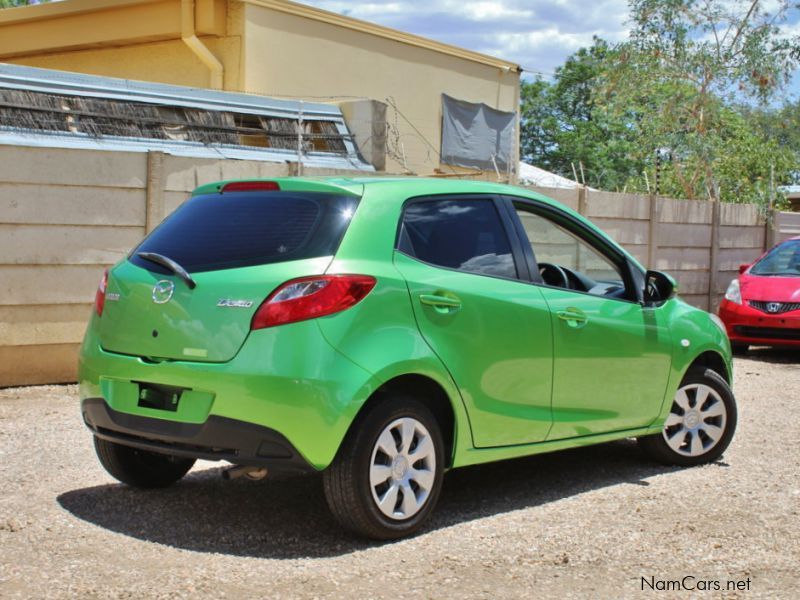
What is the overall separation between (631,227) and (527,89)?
4503 cm

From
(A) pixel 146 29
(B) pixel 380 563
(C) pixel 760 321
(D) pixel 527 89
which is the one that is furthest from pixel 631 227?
(D) pixel 527 89

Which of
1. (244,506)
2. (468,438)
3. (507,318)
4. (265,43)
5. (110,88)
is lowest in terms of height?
(244,506)

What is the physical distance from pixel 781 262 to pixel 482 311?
33.5ft

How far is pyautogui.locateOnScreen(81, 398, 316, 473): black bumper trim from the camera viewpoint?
473cm

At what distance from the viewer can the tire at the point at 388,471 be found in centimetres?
488

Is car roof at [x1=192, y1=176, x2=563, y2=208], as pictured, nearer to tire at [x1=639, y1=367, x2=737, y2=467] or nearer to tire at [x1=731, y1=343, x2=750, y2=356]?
tire at [x1=639, y1=367, x2=737, y2=467]

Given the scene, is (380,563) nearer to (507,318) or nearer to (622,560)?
(622,560)

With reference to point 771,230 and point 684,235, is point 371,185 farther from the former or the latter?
point 771,230

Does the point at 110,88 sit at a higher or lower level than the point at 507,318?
higher

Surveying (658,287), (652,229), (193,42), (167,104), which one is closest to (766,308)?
(652,229)

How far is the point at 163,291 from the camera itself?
505 cm

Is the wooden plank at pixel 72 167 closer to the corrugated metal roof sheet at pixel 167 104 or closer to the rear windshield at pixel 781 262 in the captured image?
the corrugated metal roof sheet at pixel 167 104

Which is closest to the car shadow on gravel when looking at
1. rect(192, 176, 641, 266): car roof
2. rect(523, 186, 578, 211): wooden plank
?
rect(192, 176, 641, 266): car roof

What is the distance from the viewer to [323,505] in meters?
5.81
